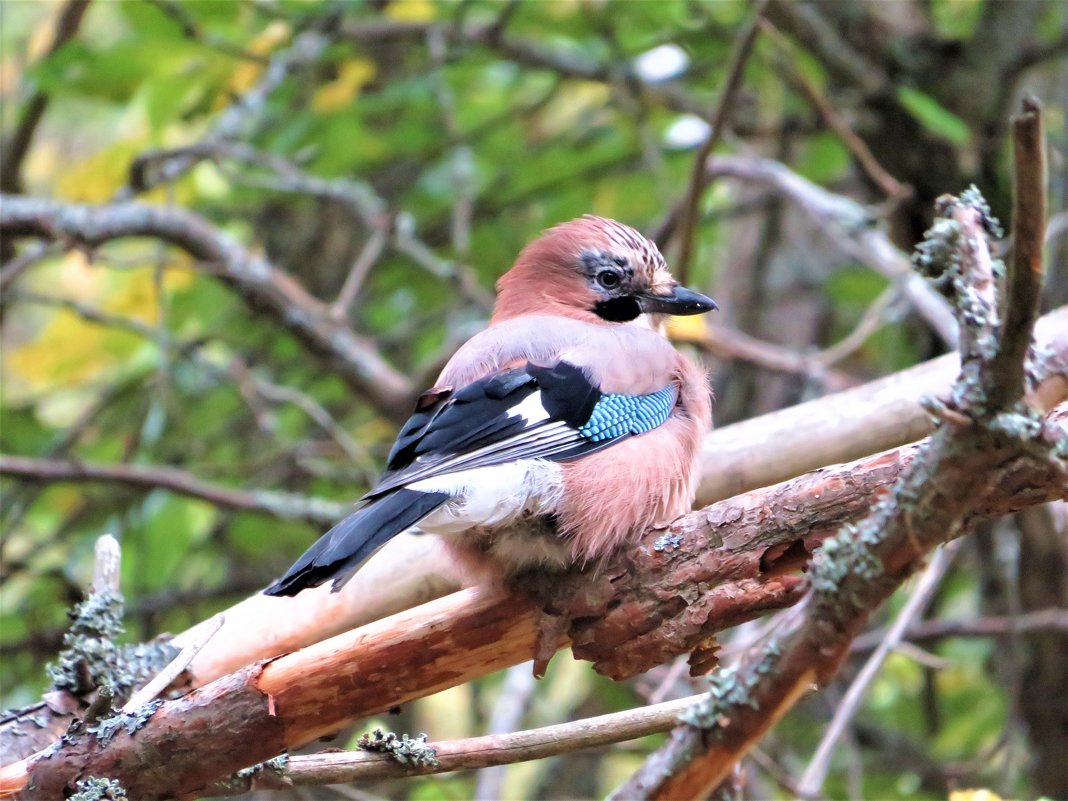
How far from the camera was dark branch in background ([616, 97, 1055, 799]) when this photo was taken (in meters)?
1.41

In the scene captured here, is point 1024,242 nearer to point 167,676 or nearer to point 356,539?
point 356,539

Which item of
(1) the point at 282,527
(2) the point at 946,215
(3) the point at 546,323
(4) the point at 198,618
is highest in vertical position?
(2) the point at 946,215

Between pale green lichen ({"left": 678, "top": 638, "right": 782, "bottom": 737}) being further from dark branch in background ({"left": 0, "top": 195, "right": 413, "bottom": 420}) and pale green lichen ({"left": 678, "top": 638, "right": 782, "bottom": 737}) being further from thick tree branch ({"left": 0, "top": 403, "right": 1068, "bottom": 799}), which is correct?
dark branch in background ({"left": 0, "top": 195, "right": 413, "bottom": 420})

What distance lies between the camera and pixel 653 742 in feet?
15.6

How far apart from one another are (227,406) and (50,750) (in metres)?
2.88

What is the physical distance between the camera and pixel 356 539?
2119 millimetres

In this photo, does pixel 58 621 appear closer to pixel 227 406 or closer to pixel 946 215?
pixel 227 406

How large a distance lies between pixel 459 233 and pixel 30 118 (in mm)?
1609

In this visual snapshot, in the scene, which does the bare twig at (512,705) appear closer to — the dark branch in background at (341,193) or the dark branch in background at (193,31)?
the dark branch in background at (341,193)

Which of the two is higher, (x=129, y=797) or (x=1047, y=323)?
(x=1047, y=323)

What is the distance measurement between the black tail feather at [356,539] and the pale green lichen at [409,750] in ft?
0.92

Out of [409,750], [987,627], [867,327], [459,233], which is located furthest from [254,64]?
[987,627]

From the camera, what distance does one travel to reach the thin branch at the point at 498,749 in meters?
2.00

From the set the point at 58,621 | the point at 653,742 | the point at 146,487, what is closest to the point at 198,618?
the point at 58,621
